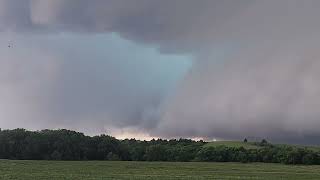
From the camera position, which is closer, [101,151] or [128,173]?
[128,173]

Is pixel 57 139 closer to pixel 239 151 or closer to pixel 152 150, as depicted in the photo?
pixel 152 150

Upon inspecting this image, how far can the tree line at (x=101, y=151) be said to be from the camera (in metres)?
163

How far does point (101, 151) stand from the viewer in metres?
177

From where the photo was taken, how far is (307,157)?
177 m

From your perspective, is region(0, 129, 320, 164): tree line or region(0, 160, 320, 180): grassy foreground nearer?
region(0, 160, 320, 180): grassy foreground

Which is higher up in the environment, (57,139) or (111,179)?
(57,139)

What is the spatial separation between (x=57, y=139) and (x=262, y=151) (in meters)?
68.3

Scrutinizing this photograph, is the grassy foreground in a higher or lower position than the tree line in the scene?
lower

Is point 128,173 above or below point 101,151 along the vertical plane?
below

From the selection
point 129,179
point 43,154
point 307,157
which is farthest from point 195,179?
point 307,157

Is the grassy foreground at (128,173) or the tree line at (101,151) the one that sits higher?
the tree line at (101,151)

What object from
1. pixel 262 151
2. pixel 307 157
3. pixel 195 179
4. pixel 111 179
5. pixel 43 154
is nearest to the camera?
pixel 111 179

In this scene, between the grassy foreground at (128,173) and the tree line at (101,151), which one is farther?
the tree line at (101,151)

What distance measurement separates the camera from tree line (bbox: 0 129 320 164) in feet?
535
